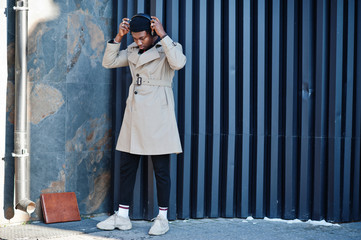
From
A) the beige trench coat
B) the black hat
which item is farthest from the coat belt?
the black hat

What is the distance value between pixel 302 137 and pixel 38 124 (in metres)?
2.61

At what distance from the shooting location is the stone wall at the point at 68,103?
4.77 m

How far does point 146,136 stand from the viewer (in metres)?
4.50

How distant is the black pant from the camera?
4582 mm

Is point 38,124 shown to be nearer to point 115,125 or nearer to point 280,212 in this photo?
point 115,125

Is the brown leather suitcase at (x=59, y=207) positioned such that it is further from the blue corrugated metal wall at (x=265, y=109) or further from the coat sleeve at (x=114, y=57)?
the coat sleeve at (x=114, y=57)

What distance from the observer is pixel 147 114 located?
450cm

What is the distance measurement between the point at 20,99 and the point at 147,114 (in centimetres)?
120

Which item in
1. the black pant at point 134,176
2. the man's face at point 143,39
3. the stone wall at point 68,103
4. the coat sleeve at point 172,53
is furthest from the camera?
the stone wall at point 68,103

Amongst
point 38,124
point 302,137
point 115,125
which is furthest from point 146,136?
point 302,137

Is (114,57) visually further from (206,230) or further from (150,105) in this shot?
(206,230)

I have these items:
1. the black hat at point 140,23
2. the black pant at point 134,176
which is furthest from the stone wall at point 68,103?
the black hat at point 140,23

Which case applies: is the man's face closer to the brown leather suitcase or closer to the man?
the man

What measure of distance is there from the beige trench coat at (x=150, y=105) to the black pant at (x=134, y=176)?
117 mm
